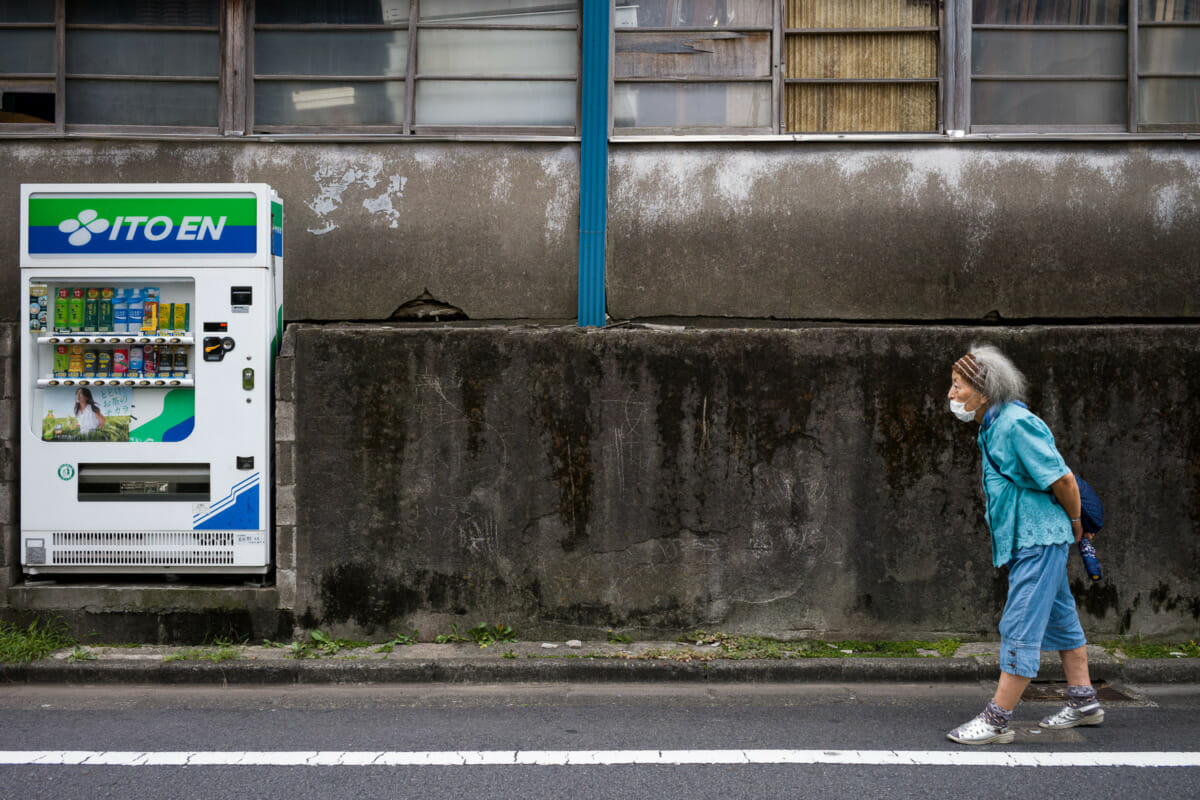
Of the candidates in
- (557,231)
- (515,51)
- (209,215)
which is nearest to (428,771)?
(209,215)

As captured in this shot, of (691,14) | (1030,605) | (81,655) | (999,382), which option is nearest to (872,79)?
(691,14)

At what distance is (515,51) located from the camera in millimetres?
7848

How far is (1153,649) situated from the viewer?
19.2ft

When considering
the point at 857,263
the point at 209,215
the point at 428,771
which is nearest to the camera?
the point at 428,771

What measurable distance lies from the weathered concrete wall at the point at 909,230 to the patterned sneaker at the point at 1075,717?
366cm

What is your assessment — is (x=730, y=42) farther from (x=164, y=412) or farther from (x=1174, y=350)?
(x=164, y=412)

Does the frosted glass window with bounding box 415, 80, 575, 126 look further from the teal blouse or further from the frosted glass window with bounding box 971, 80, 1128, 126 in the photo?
the teal blouse

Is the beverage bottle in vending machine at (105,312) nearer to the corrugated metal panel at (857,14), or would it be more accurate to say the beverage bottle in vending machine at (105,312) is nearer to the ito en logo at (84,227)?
the ito en logo at (84,227)

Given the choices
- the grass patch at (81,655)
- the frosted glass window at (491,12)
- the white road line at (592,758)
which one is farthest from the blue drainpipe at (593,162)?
the grass patch at (81,655)

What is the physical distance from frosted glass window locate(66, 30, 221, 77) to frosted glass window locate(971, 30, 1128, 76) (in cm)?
629

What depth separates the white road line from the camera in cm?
419

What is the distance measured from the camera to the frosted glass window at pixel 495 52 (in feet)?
25.7

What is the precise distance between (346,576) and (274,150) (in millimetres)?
3692

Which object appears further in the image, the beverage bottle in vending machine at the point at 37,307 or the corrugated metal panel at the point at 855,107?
the corrugated metal panel at the point at 855,107
